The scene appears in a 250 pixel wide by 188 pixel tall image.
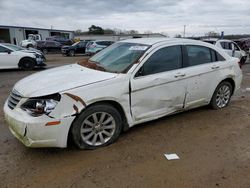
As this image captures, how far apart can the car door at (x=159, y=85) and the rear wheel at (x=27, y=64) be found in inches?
377

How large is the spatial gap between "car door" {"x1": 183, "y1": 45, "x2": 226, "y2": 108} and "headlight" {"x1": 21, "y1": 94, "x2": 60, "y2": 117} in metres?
2.45

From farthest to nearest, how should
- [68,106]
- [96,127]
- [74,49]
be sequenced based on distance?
[74,49], [96,127], [68,106]

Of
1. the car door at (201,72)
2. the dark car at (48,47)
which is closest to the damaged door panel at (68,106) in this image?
the car door at (201,72)

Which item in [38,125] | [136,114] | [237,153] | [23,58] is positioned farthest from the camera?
[23,58]

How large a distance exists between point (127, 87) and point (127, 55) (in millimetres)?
788

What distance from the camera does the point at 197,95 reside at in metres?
4.80

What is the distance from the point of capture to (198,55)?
482 centimetres

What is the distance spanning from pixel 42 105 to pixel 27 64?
9.89 meters

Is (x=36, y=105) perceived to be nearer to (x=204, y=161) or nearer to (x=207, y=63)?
(x=204, y=161)

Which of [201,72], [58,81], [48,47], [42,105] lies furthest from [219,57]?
[48,47]

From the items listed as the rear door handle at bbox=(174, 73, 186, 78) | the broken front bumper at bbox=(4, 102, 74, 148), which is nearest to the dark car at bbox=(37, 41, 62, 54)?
the rear door handle at bbox=(174, 73, 186, 78)

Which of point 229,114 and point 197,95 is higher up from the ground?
point 197,95

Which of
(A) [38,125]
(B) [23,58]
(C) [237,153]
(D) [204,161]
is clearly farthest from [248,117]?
(B) [23,58]

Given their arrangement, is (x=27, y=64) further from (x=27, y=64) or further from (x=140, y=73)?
(x=140, y=73)
